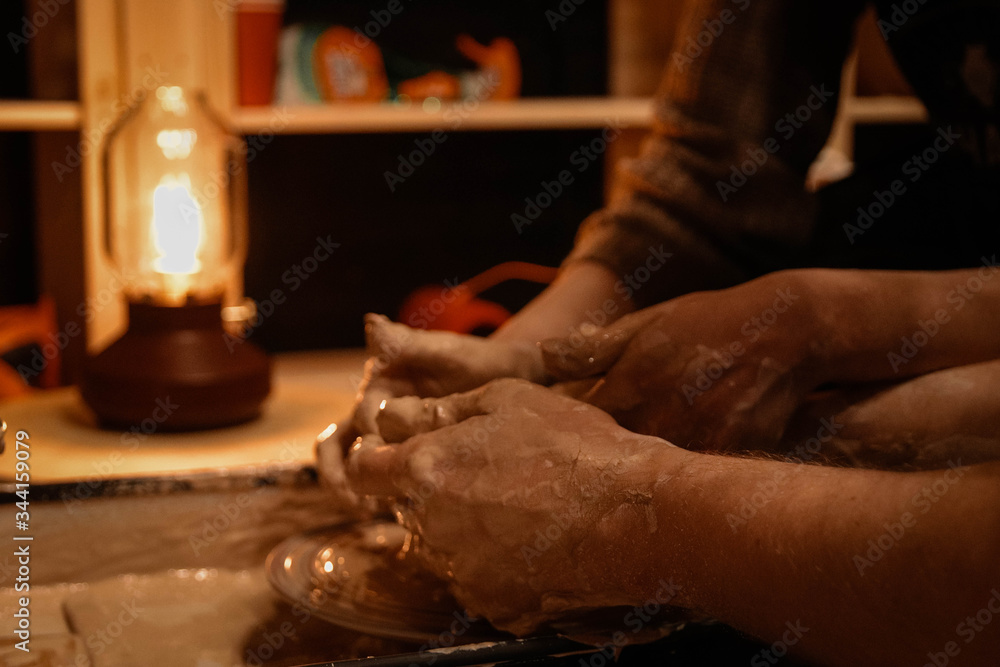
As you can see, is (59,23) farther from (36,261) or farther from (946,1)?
(946,1)

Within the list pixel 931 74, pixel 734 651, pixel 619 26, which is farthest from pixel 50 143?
pixel 734 651

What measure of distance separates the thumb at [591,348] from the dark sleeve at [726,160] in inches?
11.9

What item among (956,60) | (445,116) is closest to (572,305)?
(956,60)

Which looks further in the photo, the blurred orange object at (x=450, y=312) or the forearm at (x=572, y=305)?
the blurred orange object at (x=450, y=312)

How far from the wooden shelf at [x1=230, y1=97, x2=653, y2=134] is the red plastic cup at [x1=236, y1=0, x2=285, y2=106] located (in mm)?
29

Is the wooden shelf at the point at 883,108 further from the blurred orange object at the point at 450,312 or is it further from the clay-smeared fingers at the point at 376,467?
the clay-smeared fingers at the point at 376,467

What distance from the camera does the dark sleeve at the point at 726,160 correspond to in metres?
1.04

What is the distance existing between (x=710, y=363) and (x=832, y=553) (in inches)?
8.9

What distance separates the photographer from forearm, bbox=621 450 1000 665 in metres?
0.46

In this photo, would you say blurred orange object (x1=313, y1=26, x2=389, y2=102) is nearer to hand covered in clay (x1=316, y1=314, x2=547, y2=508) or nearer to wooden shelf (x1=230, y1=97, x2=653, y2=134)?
wooden shelf (x1=230, y1=97, x2=653, y2=134)

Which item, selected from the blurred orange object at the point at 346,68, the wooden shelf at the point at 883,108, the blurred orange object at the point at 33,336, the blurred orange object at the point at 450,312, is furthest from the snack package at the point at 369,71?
the wooden shelf at the point at 883,108

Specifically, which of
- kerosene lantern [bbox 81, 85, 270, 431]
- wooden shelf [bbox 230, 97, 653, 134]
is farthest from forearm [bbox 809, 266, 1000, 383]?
wooden shelf [bbox 230, 97, 653, 134]

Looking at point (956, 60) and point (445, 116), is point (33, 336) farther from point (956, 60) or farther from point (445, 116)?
point (956, 60)

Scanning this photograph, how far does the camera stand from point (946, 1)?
0.96m
